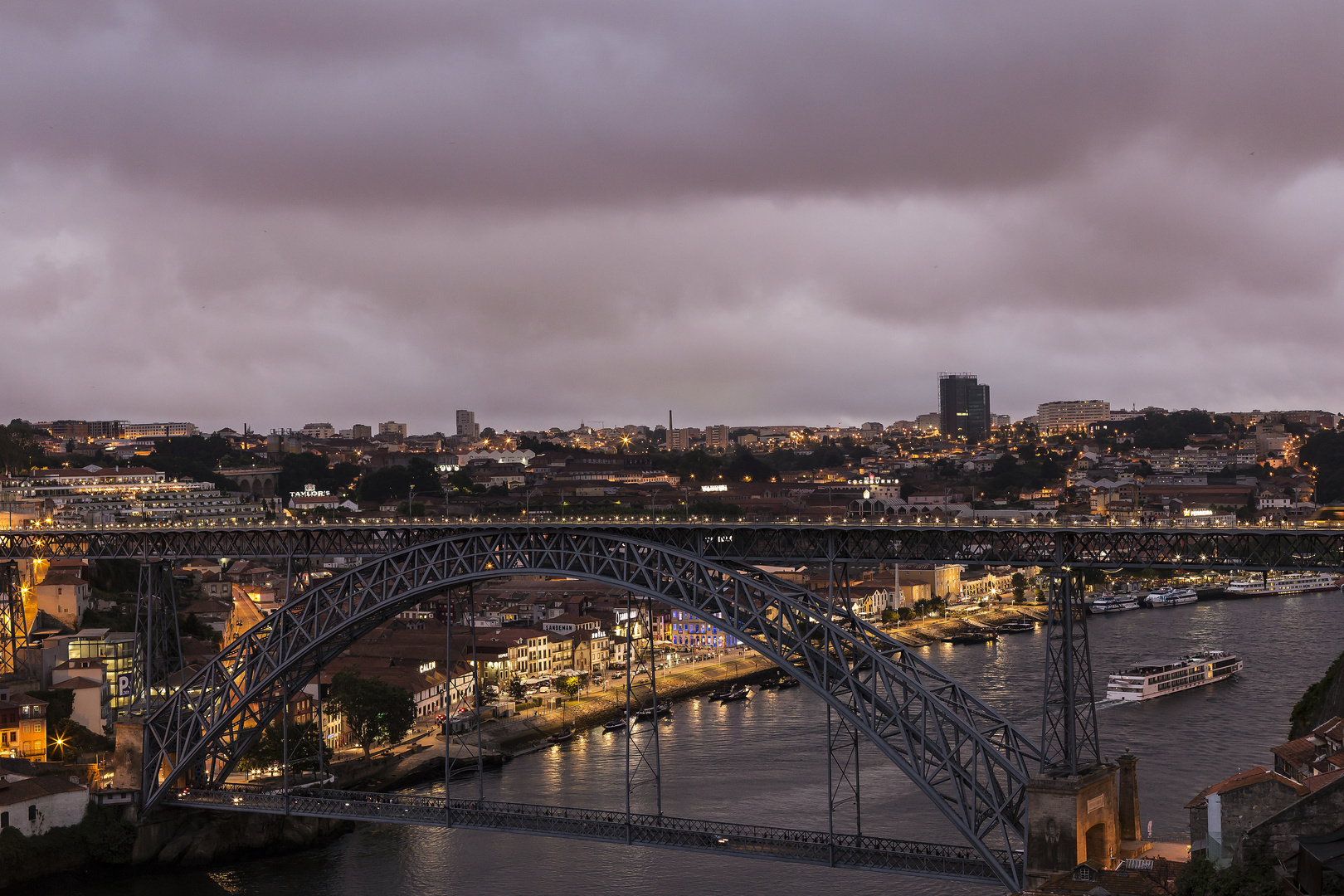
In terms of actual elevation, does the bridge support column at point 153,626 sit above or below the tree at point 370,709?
above

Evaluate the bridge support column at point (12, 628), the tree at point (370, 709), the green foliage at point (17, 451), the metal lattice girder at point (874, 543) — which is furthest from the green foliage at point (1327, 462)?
the green foliage at point (17, 451)

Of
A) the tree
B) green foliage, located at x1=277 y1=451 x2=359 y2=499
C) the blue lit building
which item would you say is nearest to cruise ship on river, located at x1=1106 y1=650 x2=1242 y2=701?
the blue lit building

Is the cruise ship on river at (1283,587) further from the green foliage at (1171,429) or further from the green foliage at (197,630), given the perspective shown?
the green foliage at (1171,429)

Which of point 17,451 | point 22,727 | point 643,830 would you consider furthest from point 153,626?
point 17,451

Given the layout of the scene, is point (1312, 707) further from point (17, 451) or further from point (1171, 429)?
point (1171, 429)

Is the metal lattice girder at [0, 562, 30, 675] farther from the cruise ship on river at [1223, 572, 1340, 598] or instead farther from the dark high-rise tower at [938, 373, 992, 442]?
the dark high-rise tower at [938, 373, 992, 442]

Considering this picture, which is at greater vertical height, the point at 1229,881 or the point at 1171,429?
the point at 1171,429

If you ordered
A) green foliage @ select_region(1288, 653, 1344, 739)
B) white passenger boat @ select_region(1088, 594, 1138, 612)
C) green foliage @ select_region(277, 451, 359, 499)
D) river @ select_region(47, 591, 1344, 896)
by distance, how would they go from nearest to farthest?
river @ select_region(47, 591, 1344, 896)
green foliage @ select_region(1288, 653, 1344, 739)
white passenger boat @ select_region(1088, 594, 1138, 612)
green foliage @ select_region(277, 451, 359, 499)
